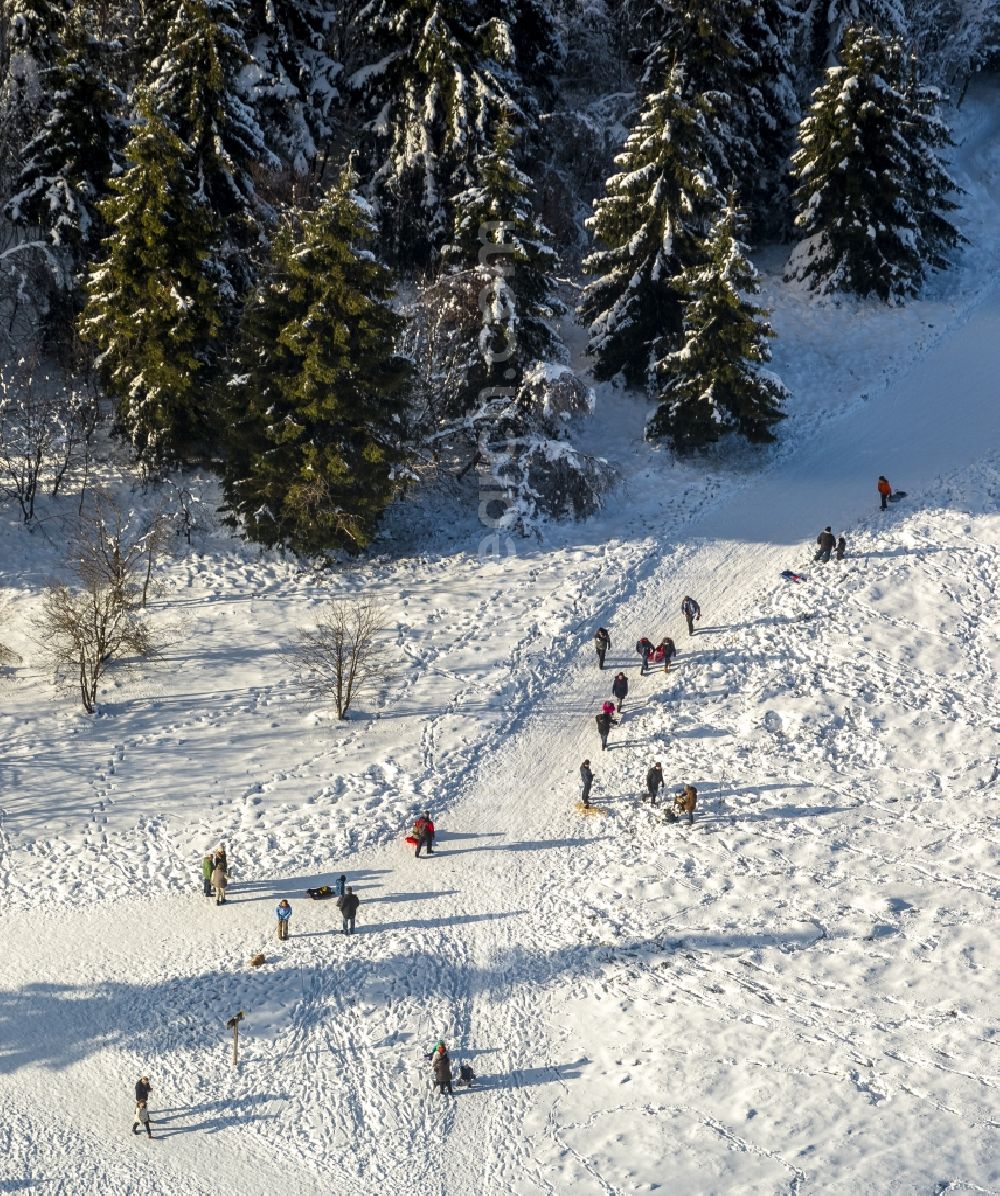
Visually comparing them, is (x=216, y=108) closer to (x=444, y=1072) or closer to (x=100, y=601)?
(x=100, y=601)

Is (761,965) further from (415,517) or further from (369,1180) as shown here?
(415,517)

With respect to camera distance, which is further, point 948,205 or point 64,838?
point 948,205

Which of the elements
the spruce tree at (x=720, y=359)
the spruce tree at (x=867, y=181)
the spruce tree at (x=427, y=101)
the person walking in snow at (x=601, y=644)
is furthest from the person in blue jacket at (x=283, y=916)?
the spruce tree at (x=867, y=181)

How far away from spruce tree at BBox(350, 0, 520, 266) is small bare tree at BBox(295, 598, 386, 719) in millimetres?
13284

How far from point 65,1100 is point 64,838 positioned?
255 inches

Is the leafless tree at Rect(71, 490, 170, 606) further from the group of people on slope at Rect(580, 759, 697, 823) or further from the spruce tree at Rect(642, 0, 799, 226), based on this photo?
the spruce tree at Rect(642, 0, 799, 226)

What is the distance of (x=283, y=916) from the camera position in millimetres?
20297

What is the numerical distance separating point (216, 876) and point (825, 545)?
17.8m

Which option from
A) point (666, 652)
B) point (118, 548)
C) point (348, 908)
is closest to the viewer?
point (348, 908)

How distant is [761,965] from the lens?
65.8ft

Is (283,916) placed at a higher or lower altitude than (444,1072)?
higher

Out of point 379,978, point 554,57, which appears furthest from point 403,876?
point 554,57

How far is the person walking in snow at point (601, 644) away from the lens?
88.1ft

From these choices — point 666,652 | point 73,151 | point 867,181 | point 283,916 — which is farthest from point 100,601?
point 867,181
